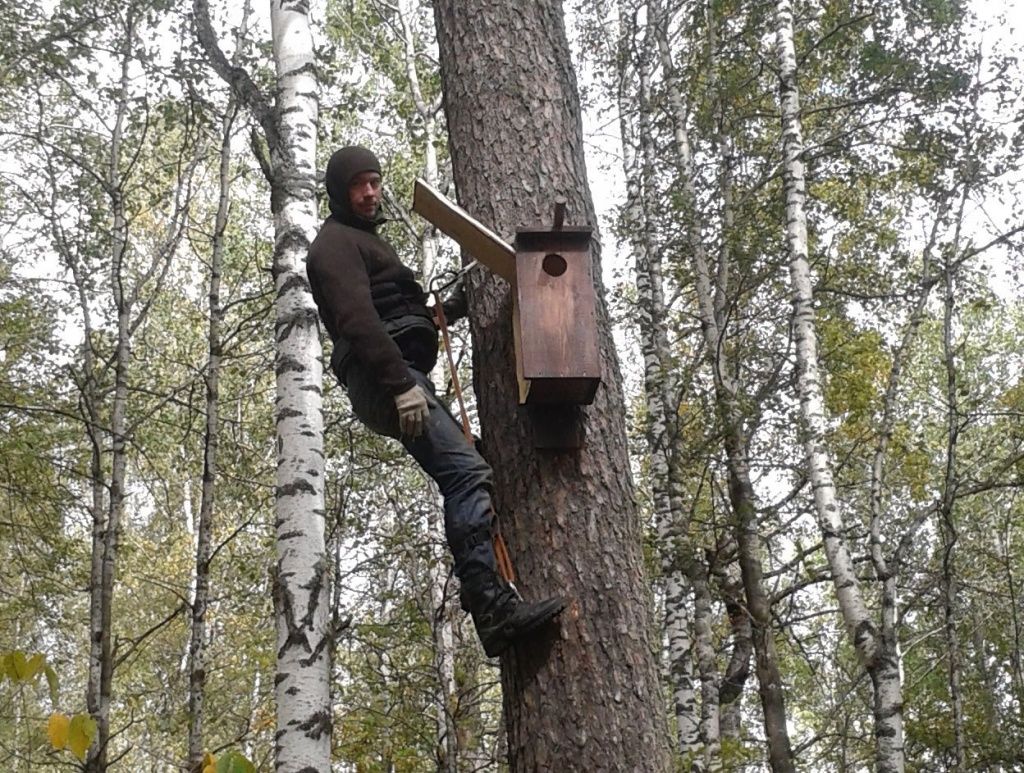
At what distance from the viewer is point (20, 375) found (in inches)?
384

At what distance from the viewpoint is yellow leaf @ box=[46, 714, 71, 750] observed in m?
2.19

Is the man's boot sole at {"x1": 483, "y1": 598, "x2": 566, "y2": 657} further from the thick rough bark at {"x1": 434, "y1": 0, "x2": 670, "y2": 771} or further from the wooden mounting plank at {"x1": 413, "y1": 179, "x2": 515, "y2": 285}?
the wooden mounting plank at {"x1": 413, "y1": 179, "x2": 515, "y2": 285}

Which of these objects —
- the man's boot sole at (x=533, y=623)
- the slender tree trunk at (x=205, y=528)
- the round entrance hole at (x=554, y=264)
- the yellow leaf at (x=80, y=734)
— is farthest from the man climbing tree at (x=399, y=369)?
the slender tree trunk at (x=205, y=528)

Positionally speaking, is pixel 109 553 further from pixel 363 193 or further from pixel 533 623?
pixel 533 623

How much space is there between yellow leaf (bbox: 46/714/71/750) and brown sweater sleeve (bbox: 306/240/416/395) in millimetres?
1124

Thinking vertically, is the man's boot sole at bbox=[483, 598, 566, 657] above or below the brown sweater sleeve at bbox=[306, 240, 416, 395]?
below

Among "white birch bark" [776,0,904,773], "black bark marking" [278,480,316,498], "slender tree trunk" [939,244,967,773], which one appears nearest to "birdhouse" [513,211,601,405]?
"black bark marking" [278,480,316,498]

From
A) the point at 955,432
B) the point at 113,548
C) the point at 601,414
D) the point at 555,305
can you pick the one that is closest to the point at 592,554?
the point at 601,414

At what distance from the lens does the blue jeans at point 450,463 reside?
2494mm

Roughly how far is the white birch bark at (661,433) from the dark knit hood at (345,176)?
5.14 meters

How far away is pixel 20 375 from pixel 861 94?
953 cm

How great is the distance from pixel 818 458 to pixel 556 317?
626 centimetres

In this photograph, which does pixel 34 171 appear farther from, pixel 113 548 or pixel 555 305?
pixel 555 305

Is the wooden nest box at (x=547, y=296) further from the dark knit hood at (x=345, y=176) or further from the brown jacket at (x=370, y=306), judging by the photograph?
the dark knit hood at (x=345, y=176)
